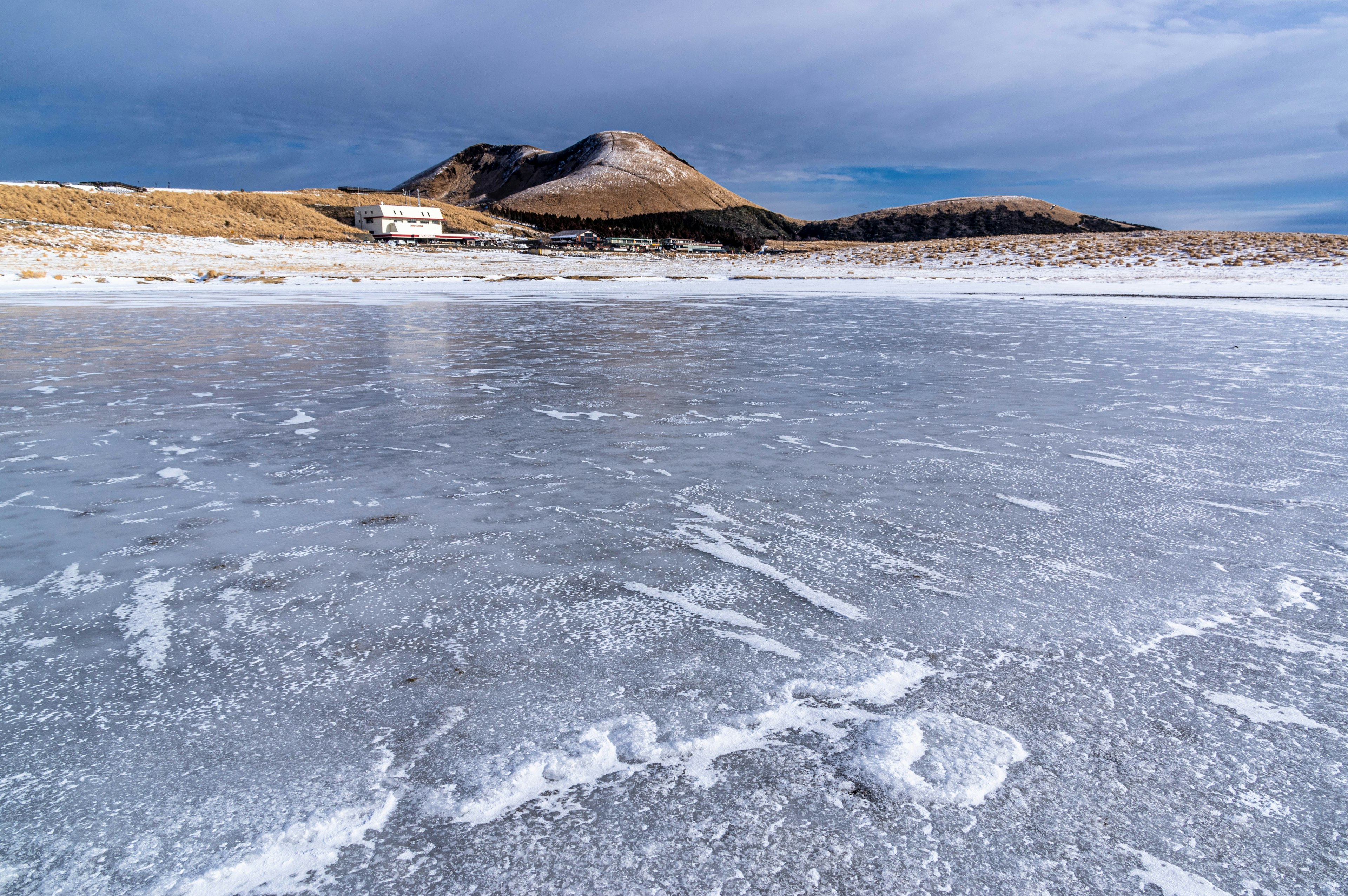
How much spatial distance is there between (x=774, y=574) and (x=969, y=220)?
14335 centimetres

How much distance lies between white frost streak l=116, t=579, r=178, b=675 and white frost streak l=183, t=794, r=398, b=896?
3.10ft

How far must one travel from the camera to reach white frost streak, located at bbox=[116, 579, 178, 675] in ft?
7.56

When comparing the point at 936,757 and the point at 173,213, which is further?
the point at 173,213

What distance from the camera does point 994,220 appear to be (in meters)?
131

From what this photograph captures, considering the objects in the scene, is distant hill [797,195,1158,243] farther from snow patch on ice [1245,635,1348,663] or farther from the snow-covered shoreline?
snow patch on ice [1245,635,1348,663]

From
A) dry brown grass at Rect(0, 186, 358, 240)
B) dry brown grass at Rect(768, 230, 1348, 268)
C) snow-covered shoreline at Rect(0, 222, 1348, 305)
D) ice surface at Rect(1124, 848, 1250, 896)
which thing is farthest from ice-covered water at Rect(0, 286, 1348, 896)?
dry brown grass at Rect(0, 186, 358, 240)

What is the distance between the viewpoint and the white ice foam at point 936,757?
68.0 inches

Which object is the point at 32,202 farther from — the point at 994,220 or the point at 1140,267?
the point at 994,220

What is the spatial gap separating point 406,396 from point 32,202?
2915 inches

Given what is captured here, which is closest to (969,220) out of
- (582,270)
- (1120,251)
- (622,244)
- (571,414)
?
(622,244)

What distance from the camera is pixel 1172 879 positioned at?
4.84 ft

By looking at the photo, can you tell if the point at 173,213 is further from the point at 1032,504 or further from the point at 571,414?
the point at 1032,504

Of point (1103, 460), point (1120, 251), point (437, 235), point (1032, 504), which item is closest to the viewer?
point (1032, 504)

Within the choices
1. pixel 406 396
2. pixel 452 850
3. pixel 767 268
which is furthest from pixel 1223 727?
pixel 767 268
